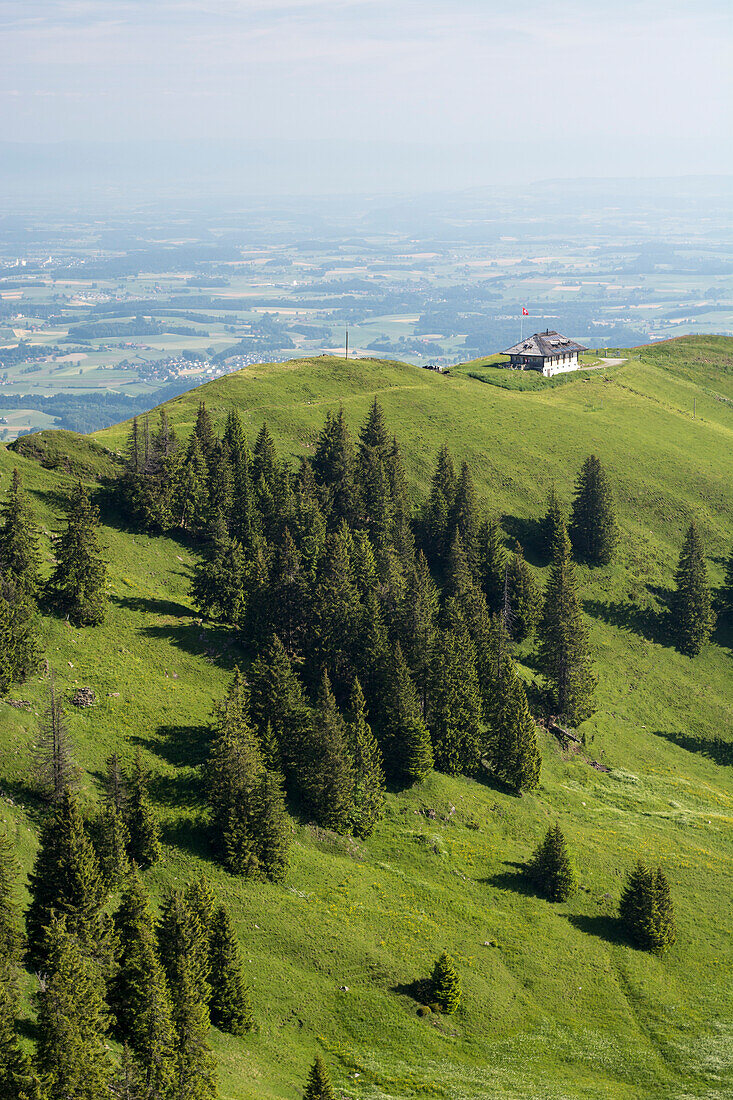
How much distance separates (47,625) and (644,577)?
262ft

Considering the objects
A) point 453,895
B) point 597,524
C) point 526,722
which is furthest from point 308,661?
point 597,524

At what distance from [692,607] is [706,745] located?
65.2 feet

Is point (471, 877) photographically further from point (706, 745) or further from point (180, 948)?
point (706, 745)

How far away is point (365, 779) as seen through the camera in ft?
222

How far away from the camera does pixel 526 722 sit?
7938cm

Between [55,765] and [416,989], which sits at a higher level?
[55,765]

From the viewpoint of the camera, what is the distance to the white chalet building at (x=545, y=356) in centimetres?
17812

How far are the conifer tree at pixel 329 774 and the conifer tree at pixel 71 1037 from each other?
1105 inches

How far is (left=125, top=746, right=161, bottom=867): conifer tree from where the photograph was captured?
52.3 m

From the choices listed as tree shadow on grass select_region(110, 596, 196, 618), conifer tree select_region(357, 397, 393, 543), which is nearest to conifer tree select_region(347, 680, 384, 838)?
tree shadow on grass select_region(110, 596, 196, 618)

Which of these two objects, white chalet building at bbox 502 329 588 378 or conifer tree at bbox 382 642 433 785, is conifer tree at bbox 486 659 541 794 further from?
white chalet building at bbox 502 329 588 378

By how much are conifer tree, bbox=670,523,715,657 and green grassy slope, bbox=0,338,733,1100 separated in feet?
8.49

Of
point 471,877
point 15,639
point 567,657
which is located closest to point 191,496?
point 15,639

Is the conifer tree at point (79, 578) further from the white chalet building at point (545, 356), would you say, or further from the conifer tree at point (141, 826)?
the white chalet building at point (545, 356)
